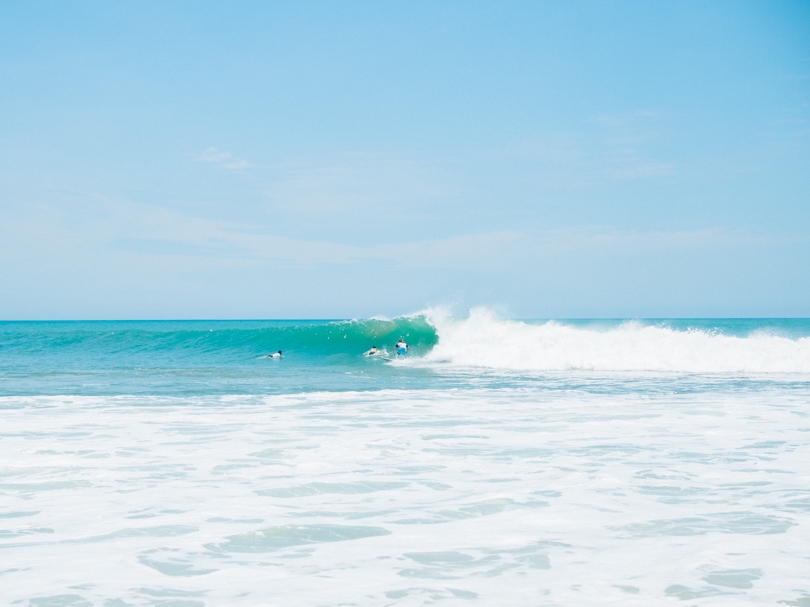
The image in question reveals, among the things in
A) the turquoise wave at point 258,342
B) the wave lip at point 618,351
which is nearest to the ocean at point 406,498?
the wave lip at point 618,351

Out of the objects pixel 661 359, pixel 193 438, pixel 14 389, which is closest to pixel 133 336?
A: pixel 14 389

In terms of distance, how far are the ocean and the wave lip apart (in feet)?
24.2

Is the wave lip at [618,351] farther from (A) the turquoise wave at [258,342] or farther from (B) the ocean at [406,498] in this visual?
(B) the ocean at [406,498]

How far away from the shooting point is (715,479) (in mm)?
6238

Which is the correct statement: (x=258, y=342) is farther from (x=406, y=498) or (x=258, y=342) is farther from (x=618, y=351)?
(x=406, y=498)

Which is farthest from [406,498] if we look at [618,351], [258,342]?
[258,342]

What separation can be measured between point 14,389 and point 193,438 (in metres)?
9.11

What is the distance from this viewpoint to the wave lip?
845 inches

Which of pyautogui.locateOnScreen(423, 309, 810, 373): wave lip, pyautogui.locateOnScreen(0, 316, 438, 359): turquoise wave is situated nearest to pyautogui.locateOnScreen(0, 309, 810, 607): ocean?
pyautogui.locateOnScreen(423, 309, 810, 373): wave lip

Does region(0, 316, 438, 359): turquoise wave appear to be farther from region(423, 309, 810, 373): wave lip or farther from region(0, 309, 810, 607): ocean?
region(0, 309, 810, 607): ocean

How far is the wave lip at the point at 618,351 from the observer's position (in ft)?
70.4

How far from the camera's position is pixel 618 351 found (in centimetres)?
2388

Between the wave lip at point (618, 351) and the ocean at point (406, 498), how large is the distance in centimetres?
737

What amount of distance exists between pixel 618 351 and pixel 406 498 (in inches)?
768
